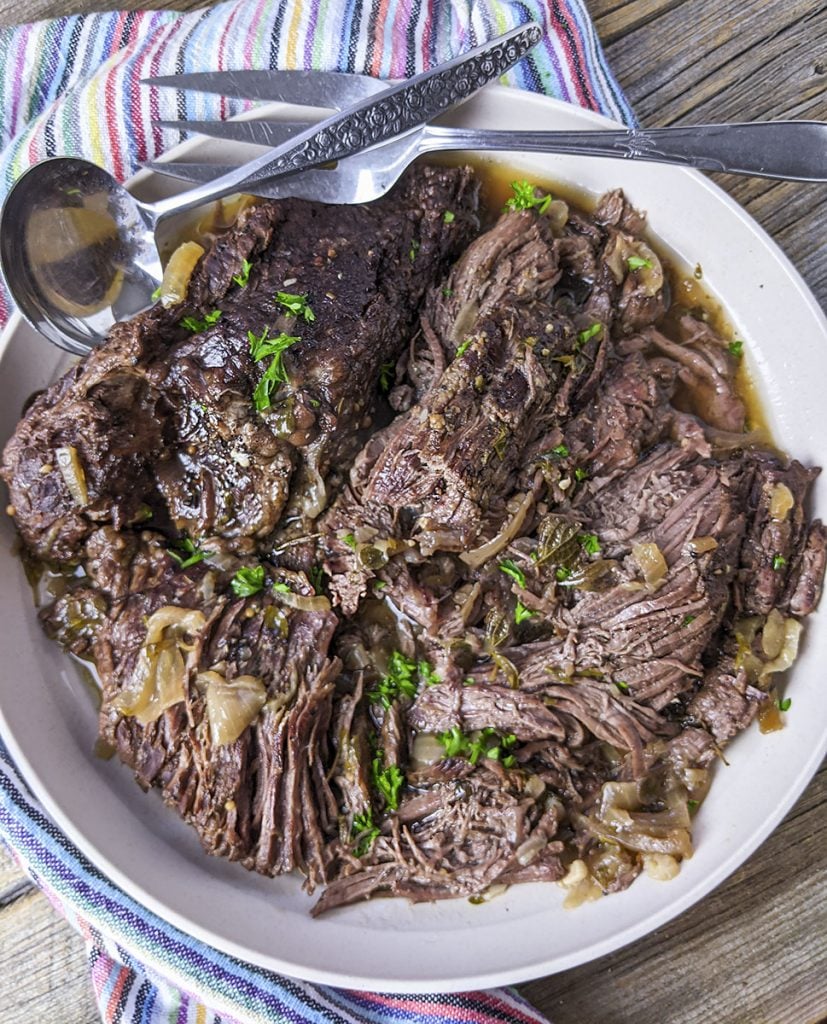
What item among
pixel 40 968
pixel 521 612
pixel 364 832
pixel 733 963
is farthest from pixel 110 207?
pixel 733 963

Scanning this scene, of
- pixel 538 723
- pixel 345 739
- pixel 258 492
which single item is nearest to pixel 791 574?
pixel 538 723

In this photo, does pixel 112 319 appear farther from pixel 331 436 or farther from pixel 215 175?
pixel 331 436

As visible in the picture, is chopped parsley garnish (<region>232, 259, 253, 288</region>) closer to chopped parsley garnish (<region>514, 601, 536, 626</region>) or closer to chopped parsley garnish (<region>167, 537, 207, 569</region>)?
chopped parsley garnish (<region>167, 537, 207, 569</region>)

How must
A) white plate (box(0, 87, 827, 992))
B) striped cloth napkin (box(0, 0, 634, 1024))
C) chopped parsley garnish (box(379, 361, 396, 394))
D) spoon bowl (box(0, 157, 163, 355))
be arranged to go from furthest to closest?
chopped parsley garnish (box(379, 361, 396, 394)) → striped cloth napkin (box(0, 0, 634, 1024)) → spoon bowl (box(0, 157, 163, 355)) → white plate (box(0, 87, 827, 992))

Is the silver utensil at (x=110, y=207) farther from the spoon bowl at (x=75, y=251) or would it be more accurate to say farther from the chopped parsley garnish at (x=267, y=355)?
the chopped parsley garnish at (x=267, y=355)

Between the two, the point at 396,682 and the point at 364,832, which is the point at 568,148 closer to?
the point at 396,682

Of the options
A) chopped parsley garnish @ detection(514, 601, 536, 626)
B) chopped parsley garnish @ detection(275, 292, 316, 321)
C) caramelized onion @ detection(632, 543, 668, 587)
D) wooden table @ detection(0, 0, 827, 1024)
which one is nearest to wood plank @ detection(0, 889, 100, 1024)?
wooden table @ detection(0, 0, 827, 1024)
